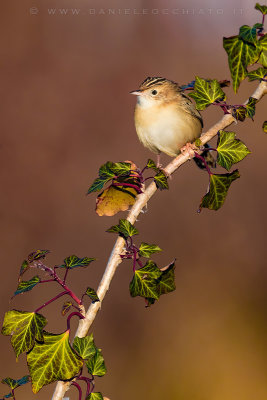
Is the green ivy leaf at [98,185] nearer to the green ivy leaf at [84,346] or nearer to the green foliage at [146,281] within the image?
the green foliage at [146,281]

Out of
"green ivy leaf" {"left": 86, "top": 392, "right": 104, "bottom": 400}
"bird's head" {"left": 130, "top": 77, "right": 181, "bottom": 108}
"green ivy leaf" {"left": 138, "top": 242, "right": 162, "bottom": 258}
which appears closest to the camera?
"green ivy leaf" {"left": 86, "top": 392, "right": 104, "bottom": 400}

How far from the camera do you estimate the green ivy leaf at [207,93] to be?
42.9 inches

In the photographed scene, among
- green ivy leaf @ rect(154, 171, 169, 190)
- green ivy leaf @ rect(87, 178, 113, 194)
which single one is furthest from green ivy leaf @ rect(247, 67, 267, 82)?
green ivy leaf @ rect(87, 178, 113, 194)

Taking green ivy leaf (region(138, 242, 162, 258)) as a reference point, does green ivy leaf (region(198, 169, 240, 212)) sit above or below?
above

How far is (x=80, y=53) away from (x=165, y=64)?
85 cm

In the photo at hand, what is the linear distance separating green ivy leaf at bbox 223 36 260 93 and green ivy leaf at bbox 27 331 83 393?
1.97ft

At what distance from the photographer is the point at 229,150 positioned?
1101 mm

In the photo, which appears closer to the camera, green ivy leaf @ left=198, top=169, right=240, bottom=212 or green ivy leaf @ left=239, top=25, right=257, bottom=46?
green ivy leaf @ left=239, top=25, right=257, bottom=46

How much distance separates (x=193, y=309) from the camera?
14.8 feet

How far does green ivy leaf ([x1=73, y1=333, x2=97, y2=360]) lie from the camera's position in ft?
3.24

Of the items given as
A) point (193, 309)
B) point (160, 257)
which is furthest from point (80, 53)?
point (193, 309)

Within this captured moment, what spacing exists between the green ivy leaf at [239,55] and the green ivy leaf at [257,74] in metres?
0.03

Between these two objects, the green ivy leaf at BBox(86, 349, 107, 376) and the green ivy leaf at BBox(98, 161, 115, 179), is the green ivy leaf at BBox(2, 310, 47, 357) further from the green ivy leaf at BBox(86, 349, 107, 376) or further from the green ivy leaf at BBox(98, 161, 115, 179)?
the green ivy leaf at BBox(98, 161, 115, 179)

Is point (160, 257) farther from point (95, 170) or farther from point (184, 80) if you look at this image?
point (184, 80)
